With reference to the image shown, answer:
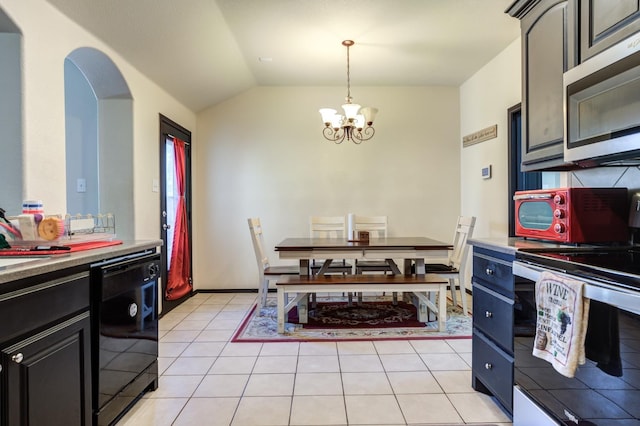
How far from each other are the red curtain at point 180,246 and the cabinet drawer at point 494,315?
3.07 metres

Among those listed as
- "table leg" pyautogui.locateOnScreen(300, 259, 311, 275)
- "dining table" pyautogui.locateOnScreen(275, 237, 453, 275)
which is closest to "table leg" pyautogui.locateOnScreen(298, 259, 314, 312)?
"table leg" pyautogui.locateOnScreen(300, 259, 311, 275)

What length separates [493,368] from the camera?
1.90 m

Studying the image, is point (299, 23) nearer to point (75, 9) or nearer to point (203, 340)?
point (75, 9)

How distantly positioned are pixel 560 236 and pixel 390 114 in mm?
3315

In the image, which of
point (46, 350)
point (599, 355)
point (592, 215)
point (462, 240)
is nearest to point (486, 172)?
point (462, 240)

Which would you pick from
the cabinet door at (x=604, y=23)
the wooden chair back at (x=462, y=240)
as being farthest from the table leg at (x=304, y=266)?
the cabinet door at (x=604, y=23)

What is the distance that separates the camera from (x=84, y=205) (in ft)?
10.8

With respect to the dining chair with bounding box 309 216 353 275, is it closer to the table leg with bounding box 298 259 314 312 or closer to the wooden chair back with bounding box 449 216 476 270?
the table leg with bounding box 298 259 314 312

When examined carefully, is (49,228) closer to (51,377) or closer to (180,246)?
(51,377)

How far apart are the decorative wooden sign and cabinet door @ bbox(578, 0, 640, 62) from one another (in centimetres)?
234

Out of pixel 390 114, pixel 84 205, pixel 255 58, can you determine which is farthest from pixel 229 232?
pixel 390 114

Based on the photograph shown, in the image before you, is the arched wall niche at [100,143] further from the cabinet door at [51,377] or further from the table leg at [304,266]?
the cabinet door at [51,377]

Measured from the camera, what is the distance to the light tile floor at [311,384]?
6.18 ft

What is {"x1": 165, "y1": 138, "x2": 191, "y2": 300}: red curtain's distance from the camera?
13.0 feet
